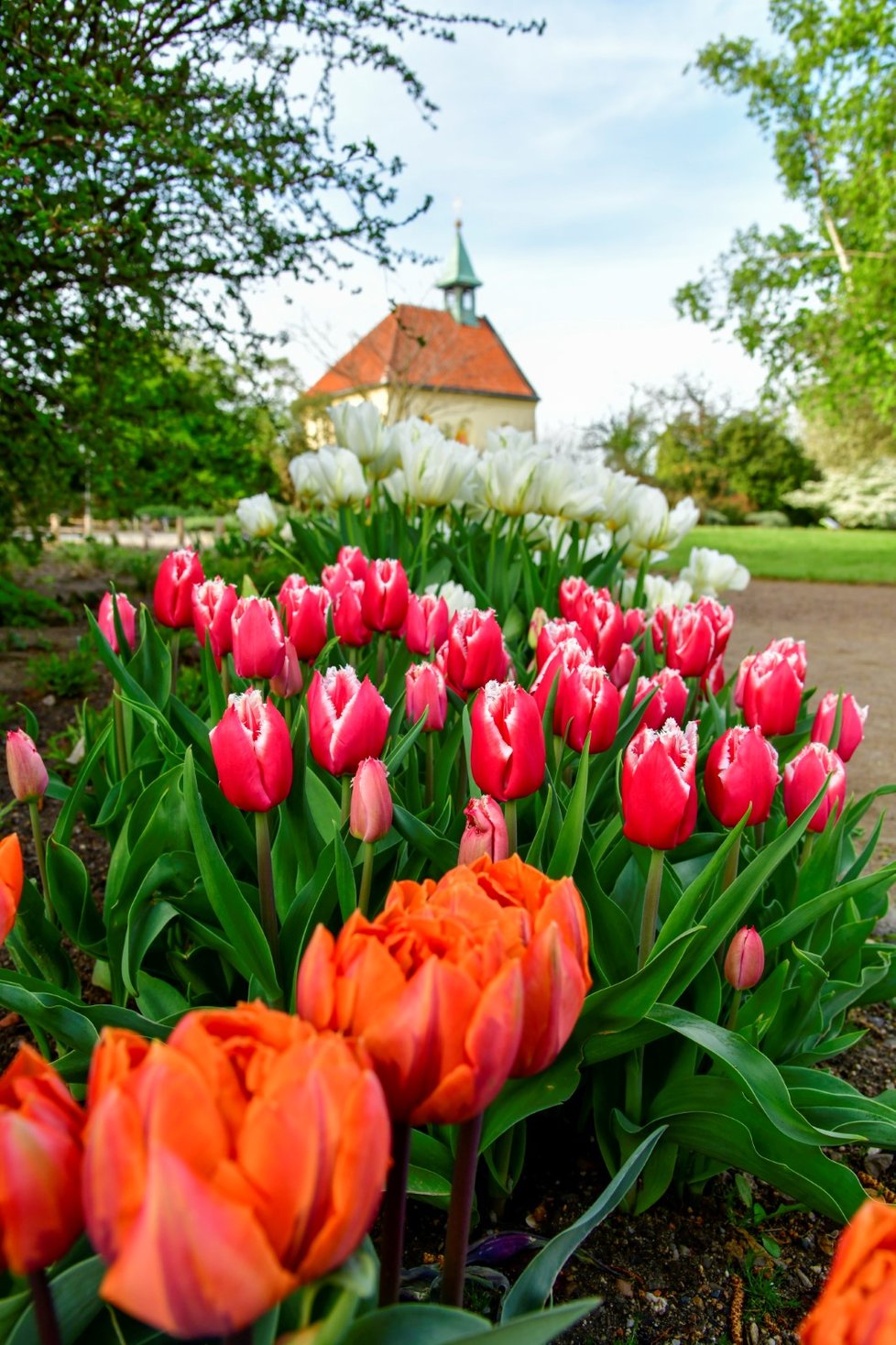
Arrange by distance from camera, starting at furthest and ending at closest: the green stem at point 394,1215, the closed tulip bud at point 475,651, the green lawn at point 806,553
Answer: the green lawn at point 806,553 → the closed tulip bud at point 475,651 → the green stem at point 394,1215

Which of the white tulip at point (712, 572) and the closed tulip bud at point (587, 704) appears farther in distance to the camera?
the white tulip at point (712, 572)

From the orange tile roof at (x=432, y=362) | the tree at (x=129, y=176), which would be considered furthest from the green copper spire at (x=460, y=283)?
the tree at (x=129, y=176)

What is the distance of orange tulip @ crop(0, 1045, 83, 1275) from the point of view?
48 cm

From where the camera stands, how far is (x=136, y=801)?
147 centimetres

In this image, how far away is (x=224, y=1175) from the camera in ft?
1.43

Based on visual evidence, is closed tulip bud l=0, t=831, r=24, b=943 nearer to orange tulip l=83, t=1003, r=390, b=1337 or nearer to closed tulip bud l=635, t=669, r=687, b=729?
orange tulip l=83, t=1003, r=390, b=1337

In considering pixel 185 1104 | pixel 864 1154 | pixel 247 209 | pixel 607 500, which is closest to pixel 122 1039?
pixel 185 1104

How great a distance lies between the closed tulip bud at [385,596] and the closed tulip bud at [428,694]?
314mm

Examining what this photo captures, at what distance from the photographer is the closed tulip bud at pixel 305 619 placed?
1.67 metres

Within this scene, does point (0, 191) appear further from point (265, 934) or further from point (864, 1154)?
point (864, 1154)

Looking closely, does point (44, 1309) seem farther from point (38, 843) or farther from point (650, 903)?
point (38, 843)

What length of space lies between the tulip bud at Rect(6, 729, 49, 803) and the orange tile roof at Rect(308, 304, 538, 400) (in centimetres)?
1575

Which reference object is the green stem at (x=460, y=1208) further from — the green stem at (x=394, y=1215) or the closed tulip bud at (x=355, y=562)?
the closed tulip bud at (x=355, y=562)

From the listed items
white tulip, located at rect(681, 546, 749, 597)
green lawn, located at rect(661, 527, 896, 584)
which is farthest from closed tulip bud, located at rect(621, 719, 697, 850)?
green lawn, located at rect(661, 527, 896, 584)
